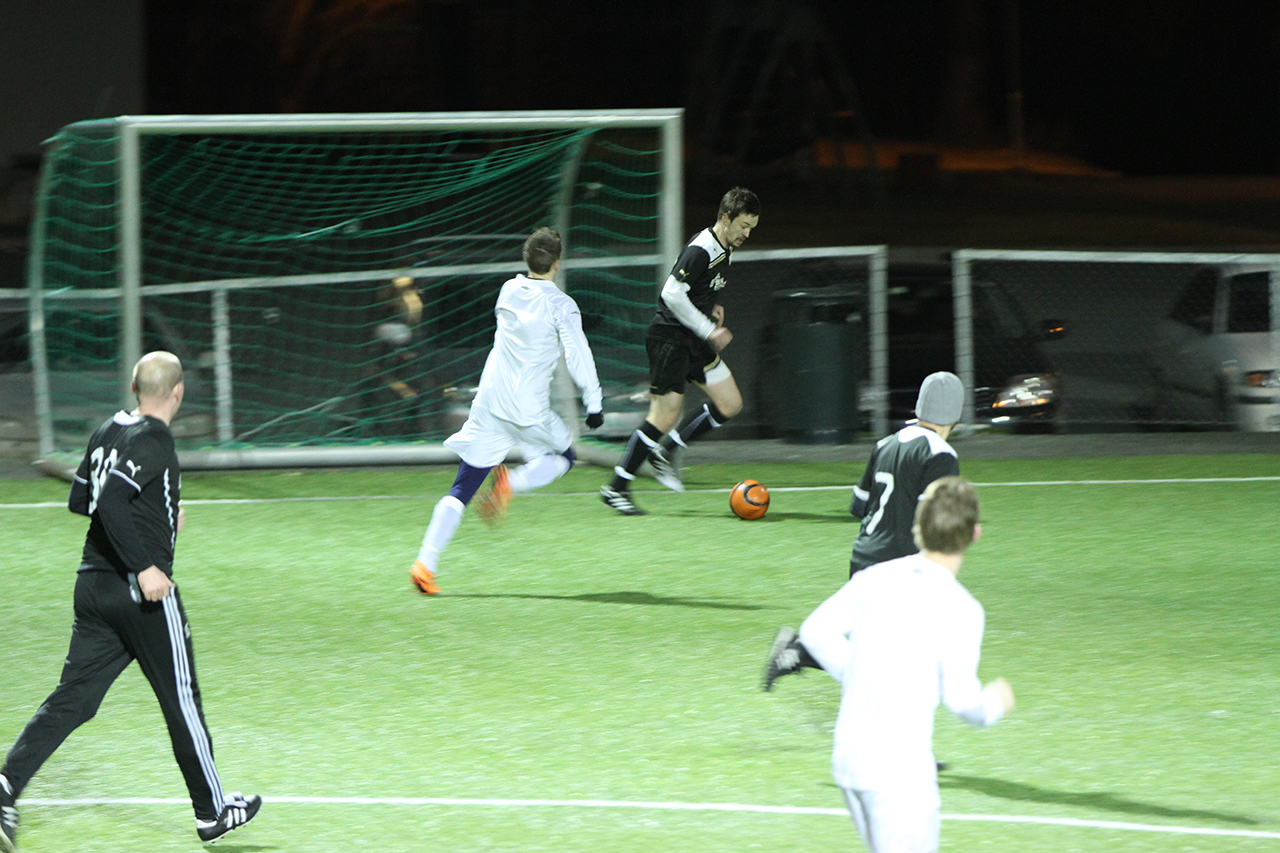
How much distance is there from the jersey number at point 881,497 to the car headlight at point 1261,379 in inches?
384

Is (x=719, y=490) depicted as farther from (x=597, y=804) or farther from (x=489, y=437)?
(x=597, y=804)

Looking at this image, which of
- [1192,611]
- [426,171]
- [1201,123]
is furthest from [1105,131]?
[1192,611]

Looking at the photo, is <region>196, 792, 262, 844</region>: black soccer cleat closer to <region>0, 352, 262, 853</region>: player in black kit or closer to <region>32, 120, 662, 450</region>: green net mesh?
<region>0, 352, 262, 853</region>: player in black kit

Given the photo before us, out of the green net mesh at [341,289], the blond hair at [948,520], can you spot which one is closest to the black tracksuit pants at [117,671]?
the blond hair at [948,520]

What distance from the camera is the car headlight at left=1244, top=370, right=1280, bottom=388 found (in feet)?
47.2

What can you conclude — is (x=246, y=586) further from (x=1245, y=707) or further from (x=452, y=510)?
(x=1245, y=707)

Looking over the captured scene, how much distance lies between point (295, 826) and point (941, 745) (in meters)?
2.40

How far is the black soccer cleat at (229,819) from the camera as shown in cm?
493

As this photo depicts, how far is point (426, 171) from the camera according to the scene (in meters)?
14.0

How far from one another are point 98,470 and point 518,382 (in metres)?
3.75

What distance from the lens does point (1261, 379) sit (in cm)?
1445

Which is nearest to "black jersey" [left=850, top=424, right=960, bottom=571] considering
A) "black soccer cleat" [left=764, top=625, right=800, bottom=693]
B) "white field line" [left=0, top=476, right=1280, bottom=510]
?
"black soccer cleat" [left=764, top=625, right=800, bottom=693]

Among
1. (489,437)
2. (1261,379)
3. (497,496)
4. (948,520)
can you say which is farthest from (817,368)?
(948,520)

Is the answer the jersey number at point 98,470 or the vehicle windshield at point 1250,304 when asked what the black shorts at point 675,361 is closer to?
the jersey number at point 98,470
